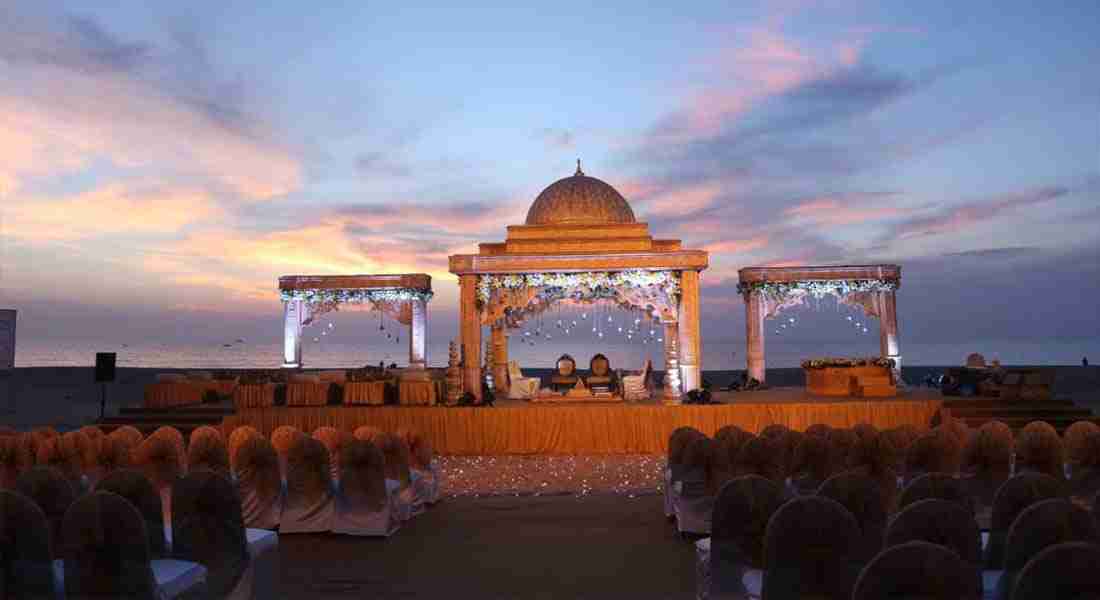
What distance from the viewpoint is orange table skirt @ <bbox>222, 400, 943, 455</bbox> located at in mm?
15289

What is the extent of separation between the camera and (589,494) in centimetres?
1067

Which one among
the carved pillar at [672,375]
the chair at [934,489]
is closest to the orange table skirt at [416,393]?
the carved pillar at [672,375]

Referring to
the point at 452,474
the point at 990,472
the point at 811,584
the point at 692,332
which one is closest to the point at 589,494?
the point at 452,474

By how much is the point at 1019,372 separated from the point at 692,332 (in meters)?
7.57

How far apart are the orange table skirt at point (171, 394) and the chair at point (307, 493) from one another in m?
11.7

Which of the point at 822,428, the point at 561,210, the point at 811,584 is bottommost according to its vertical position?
the point at 811,584

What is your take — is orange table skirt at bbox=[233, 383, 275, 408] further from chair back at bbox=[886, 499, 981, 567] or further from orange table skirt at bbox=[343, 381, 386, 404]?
chair back at bbox=[886, 499, 981, 567]

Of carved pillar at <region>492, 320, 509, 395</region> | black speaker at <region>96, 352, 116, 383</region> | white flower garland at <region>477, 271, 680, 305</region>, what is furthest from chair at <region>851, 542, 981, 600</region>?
carved pillar at <region>492, 320, 509, 395</region>

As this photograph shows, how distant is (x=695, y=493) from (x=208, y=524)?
4650mm

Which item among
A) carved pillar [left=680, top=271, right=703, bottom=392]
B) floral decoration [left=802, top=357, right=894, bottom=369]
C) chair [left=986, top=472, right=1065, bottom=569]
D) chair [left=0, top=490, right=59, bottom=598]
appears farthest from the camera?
floral decoration [left=802, top=357, right=894, bottom=369]

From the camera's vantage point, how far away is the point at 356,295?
28219mm

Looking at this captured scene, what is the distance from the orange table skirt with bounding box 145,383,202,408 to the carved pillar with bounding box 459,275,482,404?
6861 millimetres

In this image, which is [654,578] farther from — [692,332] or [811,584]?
[692,332]

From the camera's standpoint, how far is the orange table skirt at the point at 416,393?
1708cm
